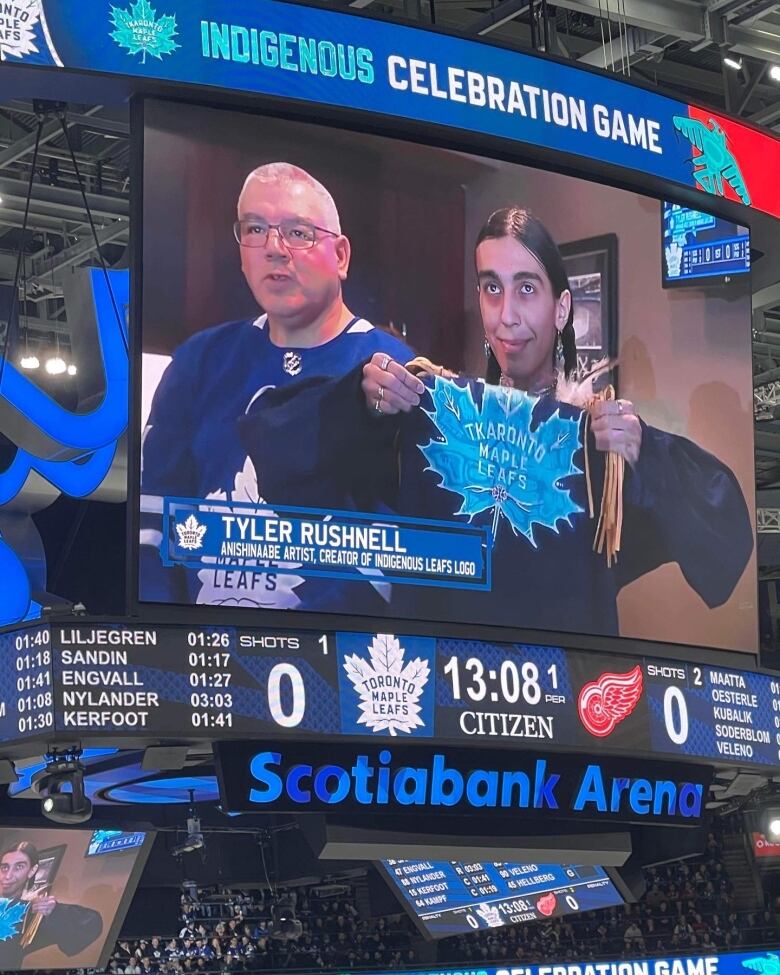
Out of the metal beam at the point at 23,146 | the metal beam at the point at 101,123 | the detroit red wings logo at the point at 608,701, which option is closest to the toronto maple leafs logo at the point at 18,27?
the metal beam at the point at 101,123

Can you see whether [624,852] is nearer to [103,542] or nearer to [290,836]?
[290,836]

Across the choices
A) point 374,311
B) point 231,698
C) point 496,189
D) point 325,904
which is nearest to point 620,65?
point 496,189

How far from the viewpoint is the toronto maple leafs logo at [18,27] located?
7.73 m

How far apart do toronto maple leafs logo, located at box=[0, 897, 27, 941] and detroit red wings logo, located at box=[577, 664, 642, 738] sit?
6937 mm

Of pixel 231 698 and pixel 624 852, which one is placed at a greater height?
pixel 231 698

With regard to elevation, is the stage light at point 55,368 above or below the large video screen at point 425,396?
above

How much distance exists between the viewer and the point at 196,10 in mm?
8188

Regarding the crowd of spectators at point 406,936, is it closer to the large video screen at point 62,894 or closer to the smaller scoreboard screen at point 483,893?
the large video screen at point 62,894

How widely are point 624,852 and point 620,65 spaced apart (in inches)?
242

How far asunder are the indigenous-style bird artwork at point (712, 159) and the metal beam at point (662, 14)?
4.60 ft

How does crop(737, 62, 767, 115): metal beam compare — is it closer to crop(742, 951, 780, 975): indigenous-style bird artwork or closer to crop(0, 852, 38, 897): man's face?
crop(0, 852, 38, 897): man's face

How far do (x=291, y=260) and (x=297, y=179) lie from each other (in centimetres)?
44

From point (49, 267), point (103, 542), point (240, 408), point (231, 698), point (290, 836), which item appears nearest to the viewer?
point (231, 698)

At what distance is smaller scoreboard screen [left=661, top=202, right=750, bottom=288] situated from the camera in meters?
9.45
